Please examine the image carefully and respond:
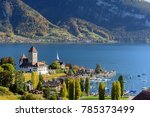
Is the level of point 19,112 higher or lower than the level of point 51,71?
higher

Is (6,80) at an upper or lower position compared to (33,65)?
upper

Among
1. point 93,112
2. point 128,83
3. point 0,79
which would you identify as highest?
point 93,112

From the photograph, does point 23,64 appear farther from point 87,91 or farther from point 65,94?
point 65,94

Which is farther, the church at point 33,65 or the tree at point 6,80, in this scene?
the church at point 33,65

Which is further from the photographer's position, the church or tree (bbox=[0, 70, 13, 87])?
the church

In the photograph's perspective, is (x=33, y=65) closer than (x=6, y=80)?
No

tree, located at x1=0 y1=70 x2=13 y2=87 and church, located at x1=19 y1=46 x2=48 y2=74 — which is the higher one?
tree, located at x1=0 y1=70 x2=13 y2=87

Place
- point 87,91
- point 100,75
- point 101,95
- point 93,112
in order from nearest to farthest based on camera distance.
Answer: point 93,112 < point 101,95 < point 87,91 < point 100,75

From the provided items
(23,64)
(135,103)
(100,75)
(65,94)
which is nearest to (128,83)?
(100,75)

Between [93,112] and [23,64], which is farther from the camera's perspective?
[23,64]

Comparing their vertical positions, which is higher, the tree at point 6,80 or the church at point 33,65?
the tree at point 6,80

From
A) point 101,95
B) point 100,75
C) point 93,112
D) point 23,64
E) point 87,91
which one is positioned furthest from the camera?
point 100,75
